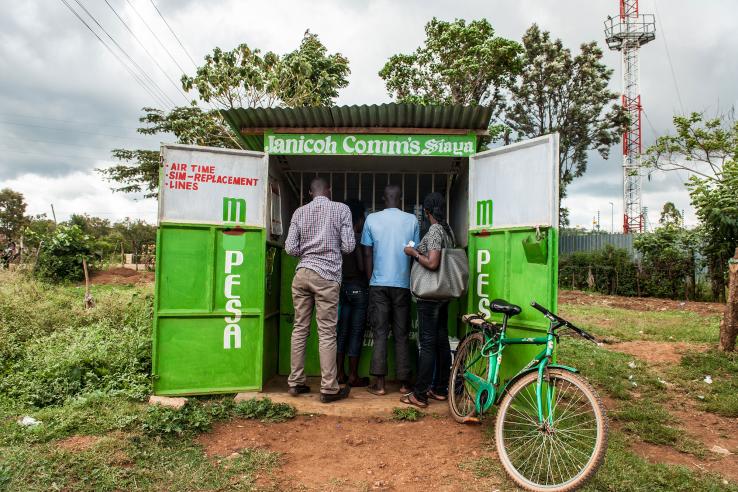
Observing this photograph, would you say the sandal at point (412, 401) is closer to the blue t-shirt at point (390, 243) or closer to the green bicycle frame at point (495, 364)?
the green bicycle frame at point (495, 364)

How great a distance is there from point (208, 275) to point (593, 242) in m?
20.4

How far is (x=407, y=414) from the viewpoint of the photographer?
14.8ft

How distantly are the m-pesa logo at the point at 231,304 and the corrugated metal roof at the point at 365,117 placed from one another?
1.41 m

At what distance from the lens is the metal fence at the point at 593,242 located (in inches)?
796

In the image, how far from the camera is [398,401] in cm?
486

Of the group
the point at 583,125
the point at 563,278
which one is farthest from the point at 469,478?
the point at 583,125

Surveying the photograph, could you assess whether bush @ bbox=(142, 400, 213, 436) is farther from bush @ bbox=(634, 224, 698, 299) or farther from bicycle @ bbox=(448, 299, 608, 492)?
bush @ bbox=(634, 224, 698, 299)

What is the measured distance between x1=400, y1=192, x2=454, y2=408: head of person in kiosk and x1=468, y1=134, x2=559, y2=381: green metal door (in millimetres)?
441

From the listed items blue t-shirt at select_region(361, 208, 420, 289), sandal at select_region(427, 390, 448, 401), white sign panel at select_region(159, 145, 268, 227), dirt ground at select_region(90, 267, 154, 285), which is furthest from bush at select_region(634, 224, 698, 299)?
dirt ground at select_region(90, 267, 154, 285)

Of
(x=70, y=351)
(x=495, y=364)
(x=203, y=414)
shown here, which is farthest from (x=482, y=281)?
(x=70, y=351)

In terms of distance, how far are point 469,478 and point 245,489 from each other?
1.51 meters

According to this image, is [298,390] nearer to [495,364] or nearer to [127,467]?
[127,467]

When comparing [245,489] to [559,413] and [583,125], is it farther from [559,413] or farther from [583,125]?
[583,125]

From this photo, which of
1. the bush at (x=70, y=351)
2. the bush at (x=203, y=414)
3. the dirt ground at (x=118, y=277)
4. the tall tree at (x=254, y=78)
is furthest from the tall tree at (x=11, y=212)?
the bush at (x=203, y=414)
